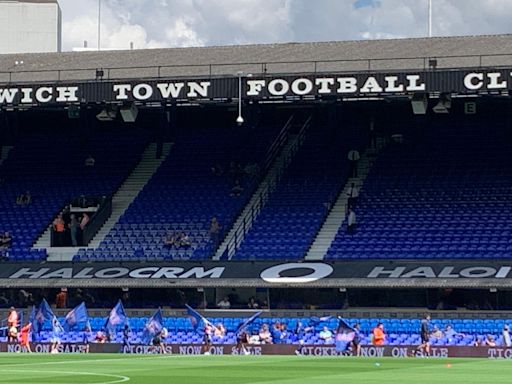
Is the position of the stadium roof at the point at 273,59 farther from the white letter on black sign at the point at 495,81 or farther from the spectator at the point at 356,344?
the spectator at the point at 356,344

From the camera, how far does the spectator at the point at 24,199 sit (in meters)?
63.2

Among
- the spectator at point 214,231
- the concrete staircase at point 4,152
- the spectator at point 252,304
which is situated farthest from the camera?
the concrete staircase at point 4,152

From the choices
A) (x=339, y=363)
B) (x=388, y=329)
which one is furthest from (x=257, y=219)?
(x=339, y=363)

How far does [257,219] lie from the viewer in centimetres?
5891

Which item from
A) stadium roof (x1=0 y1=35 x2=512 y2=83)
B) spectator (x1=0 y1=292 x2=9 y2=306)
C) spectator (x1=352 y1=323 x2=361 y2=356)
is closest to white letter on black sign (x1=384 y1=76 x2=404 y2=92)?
stadium roof (x1=0 y1=35 x2=512 y2=83)

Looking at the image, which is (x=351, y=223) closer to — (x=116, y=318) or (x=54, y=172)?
(x=116, y=318)

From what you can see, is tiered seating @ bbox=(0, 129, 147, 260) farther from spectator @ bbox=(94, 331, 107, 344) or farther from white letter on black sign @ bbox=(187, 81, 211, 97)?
spectator @ bbox=(94, 331, 107, 344)

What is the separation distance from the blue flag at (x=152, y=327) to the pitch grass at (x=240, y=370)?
4587 mm

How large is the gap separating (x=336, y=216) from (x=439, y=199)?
446 cm

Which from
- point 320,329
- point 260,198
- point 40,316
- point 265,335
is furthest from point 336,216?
point 40,316

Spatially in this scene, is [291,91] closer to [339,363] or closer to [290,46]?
[290,46]

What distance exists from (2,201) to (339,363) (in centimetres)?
2746

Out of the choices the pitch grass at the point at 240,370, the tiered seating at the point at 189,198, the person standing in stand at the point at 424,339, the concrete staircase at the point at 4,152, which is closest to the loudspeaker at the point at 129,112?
the tiered seating at the point at 189,198

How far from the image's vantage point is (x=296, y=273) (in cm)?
5428
